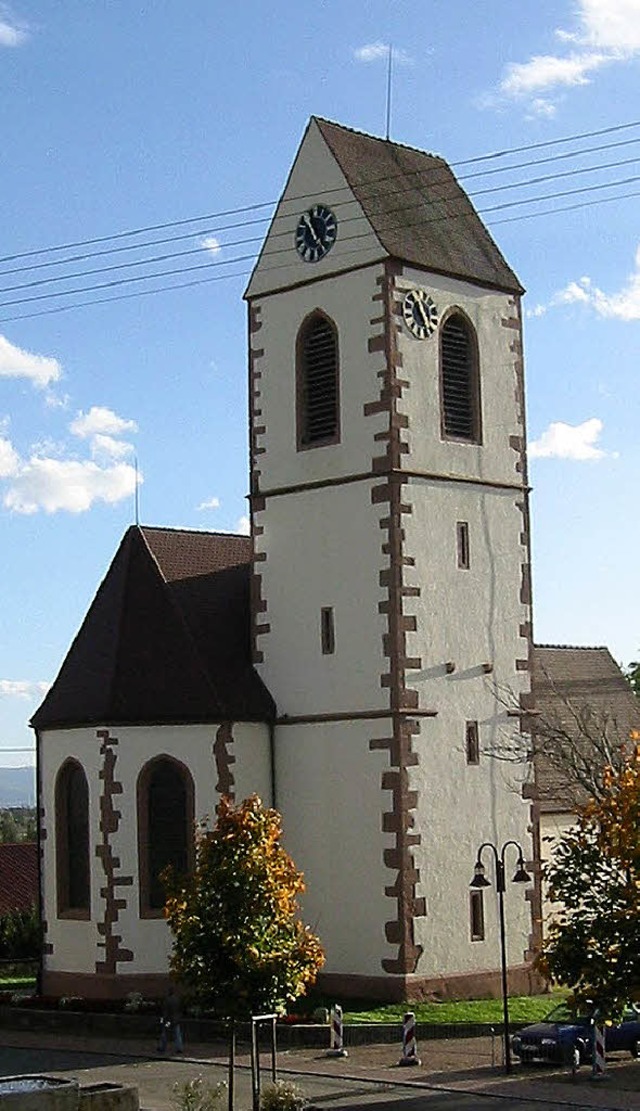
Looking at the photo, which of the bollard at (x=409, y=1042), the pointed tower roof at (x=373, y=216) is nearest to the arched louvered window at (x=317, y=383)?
the pointed tower roof at (x=373, y=216)

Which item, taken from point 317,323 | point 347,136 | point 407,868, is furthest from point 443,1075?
point 347,136

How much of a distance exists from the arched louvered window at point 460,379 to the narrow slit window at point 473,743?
19.6 ft

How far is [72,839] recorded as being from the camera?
123ft

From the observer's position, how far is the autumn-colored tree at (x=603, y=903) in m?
22.9

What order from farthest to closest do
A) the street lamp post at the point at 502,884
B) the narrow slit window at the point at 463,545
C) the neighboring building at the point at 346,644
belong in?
the narrow slit window at the point at 463,545 → the neighboring building at the point at 346,644 → the street lamp post at the point at 502,884

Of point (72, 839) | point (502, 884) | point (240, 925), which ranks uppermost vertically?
point (72, 839)

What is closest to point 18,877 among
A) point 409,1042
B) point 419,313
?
point 419,313

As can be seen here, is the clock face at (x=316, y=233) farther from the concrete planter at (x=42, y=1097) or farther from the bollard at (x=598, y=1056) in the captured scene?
the concrete planter at (x=42, y=1097)

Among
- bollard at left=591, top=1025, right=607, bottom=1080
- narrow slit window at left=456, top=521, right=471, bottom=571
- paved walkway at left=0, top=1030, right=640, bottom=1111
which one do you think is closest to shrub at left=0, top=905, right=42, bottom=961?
paved walkway at left=0, top=1030, right=640, bottom=1111

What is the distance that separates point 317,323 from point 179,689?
325 inches

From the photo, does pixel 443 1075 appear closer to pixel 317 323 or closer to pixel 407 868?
pixel 407 868

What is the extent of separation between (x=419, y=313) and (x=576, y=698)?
511 inches

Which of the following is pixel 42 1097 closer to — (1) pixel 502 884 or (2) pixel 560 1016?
(1) pixel 502 884

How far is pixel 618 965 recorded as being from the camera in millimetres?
22969
